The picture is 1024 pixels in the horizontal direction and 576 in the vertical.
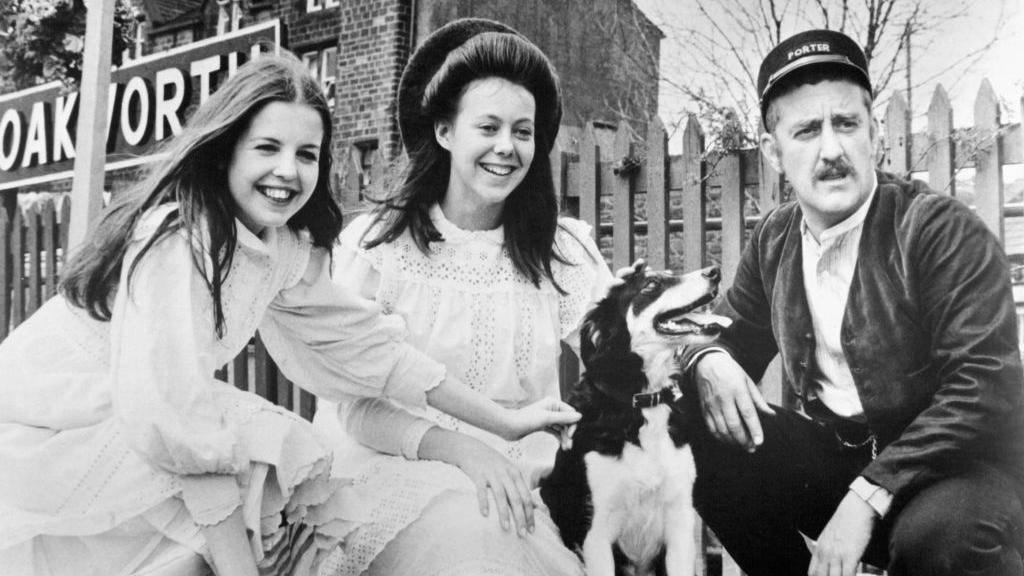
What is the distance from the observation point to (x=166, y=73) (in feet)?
12.0

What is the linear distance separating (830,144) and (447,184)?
3.17 ft

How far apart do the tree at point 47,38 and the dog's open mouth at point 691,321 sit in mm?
2796

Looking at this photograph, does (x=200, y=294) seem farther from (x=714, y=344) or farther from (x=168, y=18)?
(x=168, y=18)

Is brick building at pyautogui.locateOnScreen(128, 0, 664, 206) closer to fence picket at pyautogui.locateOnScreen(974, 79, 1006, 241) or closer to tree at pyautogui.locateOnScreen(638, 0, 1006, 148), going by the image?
tree at pyautogui.locateOnScreen(638, 0, 1006, 148)

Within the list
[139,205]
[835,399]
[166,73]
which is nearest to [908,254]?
[835,399]

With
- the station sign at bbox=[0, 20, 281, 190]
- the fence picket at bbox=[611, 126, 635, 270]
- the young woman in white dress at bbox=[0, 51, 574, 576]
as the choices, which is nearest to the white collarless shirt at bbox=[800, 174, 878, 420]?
the young woman in white dress at bbox=[0, 51, 574, 576]

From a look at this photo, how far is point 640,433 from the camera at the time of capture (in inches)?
81.0

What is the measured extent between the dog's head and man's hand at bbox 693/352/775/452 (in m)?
0.06

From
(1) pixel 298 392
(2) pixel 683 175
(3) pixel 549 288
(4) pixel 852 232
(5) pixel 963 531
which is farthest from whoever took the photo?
(1) pixel 298 392

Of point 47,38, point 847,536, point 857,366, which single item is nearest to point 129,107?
point 47,38

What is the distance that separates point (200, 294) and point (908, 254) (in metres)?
1.40

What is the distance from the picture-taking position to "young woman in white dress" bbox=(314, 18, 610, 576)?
84.1 inches

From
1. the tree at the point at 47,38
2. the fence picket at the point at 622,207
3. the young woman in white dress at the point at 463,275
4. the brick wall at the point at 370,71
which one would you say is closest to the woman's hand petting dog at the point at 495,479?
the young woman in white dress at the point at 463,275

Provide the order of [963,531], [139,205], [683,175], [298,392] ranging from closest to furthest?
[963,531], [139,205], [683,175], [298,392]
